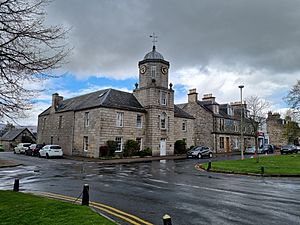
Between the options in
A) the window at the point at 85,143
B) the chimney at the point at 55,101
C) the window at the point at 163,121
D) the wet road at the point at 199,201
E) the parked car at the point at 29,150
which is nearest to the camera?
the wet road at the point at 199,201

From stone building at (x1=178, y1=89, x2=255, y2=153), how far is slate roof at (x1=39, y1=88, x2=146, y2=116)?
1443 centimetres

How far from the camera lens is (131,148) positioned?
1351 inches

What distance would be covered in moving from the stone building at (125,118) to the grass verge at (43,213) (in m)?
24.2

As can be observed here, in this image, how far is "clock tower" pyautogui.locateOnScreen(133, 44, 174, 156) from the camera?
37250mm

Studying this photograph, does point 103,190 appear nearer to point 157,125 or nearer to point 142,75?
point 157,125

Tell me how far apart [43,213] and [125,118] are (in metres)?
28.4

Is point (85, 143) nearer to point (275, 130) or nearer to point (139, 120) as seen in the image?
point (139, 120)

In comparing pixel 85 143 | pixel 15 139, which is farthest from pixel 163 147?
pixel 15 139

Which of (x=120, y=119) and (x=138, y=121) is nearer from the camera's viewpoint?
(x=120, y=119)

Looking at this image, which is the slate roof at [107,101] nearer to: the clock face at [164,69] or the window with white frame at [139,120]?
the window with white frame at [139,120]

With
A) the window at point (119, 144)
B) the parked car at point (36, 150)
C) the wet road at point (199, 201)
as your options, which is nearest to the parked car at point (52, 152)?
the parked car at point (36, 150)

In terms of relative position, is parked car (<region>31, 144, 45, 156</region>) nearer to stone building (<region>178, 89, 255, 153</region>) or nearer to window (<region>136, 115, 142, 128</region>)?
window (<region>136, 115, 142, 128</region>)

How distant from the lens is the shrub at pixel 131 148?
33919mm

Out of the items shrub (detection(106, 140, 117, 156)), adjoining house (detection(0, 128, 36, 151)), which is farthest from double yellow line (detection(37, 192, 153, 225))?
adjoining house (detection(0, 128, 36, 151))
